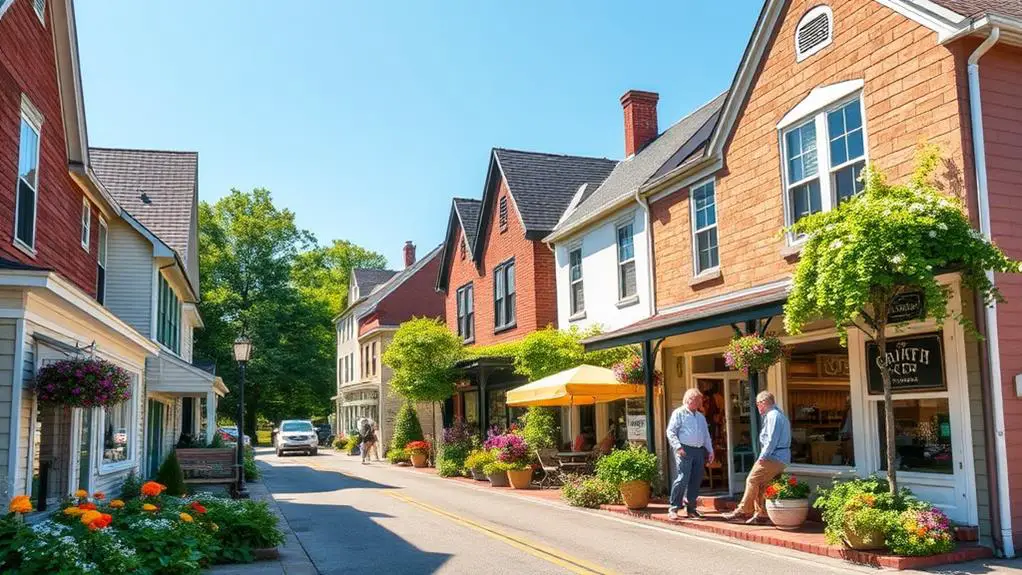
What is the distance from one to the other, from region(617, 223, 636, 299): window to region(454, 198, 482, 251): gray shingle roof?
9769 millimetres

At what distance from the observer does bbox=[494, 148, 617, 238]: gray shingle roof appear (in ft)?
81.1

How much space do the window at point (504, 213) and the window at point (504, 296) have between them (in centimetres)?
109

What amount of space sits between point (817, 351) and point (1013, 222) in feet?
11.2

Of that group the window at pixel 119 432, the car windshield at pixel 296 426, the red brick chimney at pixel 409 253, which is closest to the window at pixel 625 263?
the window at pixel 119 432

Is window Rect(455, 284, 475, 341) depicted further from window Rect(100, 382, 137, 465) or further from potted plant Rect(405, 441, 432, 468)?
window Rect(100, 382, 137, 465)

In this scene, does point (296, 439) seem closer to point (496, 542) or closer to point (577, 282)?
point (577, 282)

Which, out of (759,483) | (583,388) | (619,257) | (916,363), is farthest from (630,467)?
(619,257)

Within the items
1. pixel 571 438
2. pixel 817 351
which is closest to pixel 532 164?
pixel 571 438

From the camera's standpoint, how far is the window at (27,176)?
39.7 ft

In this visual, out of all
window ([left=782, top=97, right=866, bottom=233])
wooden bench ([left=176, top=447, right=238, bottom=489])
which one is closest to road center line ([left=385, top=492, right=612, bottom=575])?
window ([left=782, top=97, right=866, bottom=233])

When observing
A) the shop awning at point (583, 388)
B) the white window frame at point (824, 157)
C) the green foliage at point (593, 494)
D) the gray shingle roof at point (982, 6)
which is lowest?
the green foliage at point (593, 494)

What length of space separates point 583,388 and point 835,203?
608cm

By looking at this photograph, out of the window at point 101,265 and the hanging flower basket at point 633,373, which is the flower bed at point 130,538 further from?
the window at point 101,265

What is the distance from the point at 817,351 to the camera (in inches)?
524
